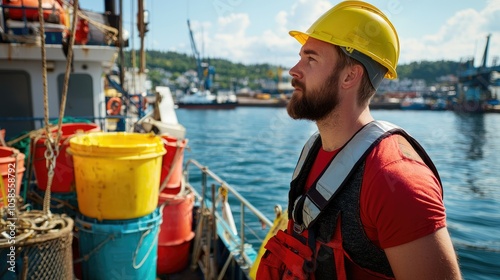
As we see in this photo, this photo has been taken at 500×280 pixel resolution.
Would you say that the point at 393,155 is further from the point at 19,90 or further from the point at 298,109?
the point at 19,90

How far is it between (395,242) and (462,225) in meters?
11.4

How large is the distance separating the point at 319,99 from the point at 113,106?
9.12 m

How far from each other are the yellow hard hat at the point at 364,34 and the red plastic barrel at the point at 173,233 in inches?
131

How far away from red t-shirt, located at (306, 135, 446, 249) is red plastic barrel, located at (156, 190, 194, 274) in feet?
11.3

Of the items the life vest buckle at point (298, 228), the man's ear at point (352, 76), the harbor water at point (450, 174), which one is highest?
the man's ear at point (352, 76)

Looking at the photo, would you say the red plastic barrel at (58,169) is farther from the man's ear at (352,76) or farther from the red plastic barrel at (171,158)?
the man's ear at (352,76)

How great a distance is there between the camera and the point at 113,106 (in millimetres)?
9859

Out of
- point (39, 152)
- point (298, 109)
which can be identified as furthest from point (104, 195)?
point (298, 109)

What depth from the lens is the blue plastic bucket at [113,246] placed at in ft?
11.1

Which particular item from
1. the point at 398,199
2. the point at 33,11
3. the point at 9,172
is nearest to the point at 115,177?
the point at 9,172

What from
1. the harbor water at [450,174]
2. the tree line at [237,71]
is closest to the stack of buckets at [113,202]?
the harbor water at [450,174]

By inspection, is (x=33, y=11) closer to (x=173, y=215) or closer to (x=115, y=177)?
(x=173, y=215)

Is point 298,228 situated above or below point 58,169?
above

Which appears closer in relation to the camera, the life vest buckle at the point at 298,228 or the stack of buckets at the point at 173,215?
the life vest buckle at the point at 298,228
